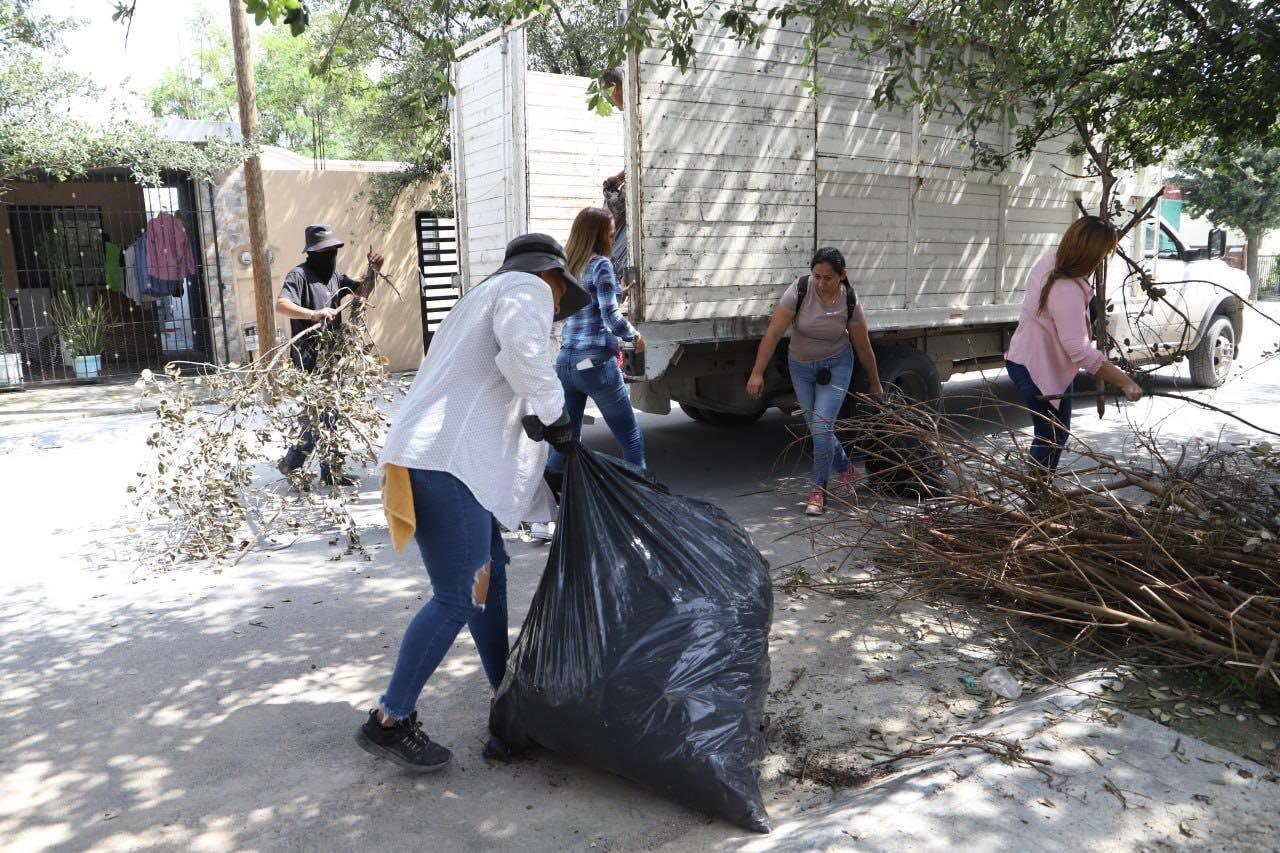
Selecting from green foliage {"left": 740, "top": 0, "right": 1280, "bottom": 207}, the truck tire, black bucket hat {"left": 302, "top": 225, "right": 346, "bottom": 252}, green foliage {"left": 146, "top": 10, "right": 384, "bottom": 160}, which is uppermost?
green foliage {"left": 146, "top": 10, "right": 384, "bottom": 160}

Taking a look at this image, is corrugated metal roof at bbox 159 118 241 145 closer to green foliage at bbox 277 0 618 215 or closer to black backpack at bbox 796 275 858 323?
green foliage at bbox 277 0 618 215

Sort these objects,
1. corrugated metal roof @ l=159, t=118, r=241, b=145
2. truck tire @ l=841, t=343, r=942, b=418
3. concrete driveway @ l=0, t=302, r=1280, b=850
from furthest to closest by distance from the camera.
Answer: corrugated metal roof @ l=159, t=118, r=241, b=145 < truck tire @ l=841, t=343, r=942, b=418 < concrete driveway @ l=0, t=302, r=1280, b=850

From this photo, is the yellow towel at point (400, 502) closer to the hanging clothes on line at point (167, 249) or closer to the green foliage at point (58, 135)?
the green foliage at point (58, 135)

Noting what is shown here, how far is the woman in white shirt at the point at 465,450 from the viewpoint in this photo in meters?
2.75

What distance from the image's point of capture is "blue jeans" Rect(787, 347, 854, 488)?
219 inches

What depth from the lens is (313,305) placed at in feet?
20.5

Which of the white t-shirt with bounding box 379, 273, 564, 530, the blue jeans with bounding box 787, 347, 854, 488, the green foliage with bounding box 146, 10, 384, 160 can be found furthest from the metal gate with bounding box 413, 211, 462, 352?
the green foliage with bounding box 146, 10, 384, 160

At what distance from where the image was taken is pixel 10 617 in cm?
430

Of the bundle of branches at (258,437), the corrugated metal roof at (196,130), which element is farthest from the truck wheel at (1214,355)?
the corrugated metal roof at (196,130)

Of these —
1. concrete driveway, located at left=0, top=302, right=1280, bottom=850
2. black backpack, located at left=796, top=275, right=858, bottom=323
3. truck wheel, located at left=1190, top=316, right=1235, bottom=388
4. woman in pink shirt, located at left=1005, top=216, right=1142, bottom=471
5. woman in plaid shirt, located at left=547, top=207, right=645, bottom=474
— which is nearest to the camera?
concrete driveway, located at left=0, top=302, right=1280, bottom=850

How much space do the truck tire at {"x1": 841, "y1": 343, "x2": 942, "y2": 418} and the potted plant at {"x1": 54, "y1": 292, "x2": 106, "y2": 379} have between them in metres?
10.8

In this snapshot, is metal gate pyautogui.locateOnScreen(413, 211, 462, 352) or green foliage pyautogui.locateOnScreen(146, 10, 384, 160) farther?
green foliage pyautogui.locateOnScreen(146, 10, 384, 160)

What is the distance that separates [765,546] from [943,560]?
1.38 meters

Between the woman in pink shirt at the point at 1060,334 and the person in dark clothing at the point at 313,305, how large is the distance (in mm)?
3899
